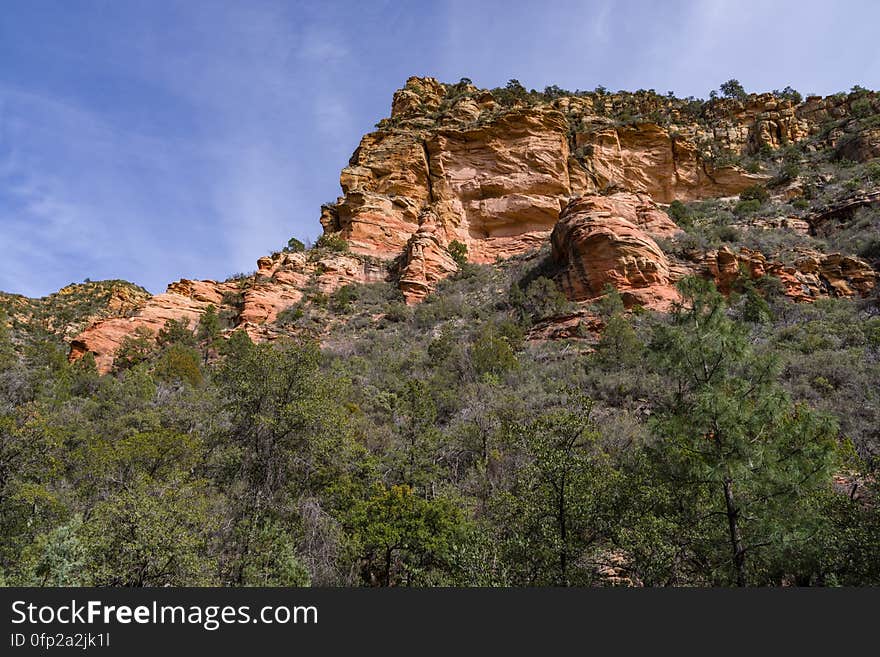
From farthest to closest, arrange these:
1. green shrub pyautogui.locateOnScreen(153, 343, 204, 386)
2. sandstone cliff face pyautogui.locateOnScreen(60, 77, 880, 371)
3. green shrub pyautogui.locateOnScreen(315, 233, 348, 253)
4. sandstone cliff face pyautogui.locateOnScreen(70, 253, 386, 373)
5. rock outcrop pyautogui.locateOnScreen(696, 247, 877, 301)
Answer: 1. green shrub pyautogui.locateOnScreen(315, 233, 348, 253)
2. sandstone cliff face pyautogui.locateOnScreen(70, 253, 386, 373)
3. sandstone cliff face pyautogui.locateOnScreen(60, 77, 880, 371)
4. rock outcrop pyautogui.locateOnScreen(696, 247, 877, 301)
5. green shrub pyautogui.locateOnScreen(153, 343, 204, 386)

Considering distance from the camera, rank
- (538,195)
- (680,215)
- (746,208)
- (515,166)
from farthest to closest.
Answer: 1. (515,166)
2. (538,195)
3. (680,215)
4. (746,208)

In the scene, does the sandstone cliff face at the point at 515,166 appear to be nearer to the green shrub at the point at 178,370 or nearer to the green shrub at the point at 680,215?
the green shrub at the point at 680,215

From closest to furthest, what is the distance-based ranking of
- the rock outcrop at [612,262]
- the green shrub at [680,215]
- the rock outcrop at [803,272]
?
the rock outcrop at [803,272]
the rock outcrop at [612,262]
the green shrub at [680,215]

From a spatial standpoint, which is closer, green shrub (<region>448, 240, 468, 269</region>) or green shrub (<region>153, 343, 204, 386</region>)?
green shrub (<region>153, 343, 204, 386</region>)

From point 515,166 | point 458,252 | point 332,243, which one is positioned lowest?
point 458,252

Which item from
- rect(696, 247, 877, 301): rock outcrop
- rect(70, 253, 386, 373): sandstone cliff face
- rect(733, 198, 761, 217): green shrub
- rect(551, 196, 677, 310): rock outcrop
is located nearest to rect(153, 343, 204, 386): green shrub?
rect(70, 253, 386, 373): sandstone cliff face

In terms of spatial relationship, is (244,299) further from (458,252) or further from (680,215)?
(680,215)

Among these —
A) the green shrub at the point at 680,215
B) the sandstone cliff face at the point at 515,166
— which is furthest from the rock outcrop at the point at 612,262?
the sandstone cliff face at the point at 515,166

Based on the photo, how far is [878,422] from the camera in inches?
464

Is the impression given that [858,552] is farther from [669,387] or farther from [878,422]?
[669,387]

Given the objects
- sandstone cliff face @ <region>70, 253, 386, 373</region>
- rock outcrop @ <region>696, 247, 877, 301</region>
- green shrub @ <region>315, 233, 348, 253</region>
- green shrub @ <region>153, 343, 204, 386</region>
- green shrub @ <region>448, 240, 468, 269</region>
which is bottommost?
green shrub @ <region>153, 343, 204, 386</region>

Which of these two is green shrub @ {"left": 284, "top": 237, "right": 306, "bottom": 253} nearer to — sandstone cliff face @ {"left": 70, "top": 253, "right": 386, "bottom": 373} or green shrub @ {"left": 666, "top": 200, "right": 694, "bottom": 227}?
sandstone cliff face @ {"left": 70, "top": 253, "right": 386, "bottom": 373}

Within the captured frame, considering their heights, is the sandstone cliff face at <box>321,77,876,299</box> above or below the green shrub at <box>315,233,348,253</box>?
above

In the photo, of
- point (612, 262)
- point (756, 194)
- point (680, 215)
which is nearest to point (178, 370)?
point (612, 262)
